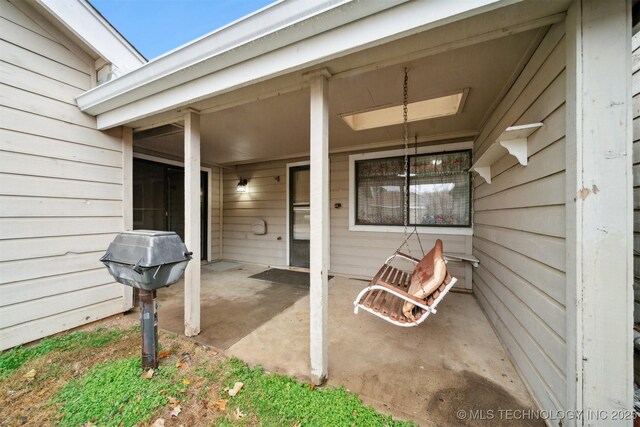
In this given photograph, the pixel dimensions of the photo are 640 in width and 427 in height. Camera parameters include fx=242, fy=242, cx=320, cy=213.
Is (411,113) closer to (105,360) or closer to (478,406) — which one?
(478,406)

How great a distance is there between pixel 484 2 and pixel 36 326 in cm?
400

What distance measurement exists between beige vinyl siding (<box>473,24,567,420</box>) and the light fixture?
458 centimetres

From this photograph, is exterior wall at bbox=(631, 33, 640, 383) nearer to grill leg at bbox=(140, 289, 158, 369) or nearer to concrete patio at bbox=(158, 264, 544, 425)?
concrete patio at bbox=(158, 264, 544, 425)

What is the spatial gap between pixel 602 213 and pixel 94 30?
13.6 ft

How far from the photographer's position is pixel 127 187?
2.81 m

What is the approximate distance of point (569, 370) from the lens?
1.15 metres

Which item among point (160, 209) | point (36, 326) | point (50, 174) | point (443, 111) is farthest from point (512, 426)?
point (160, 209)

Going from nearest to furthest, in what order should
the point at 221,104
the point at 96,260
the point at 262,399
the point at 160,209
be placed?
the point at 262,399 → the point at 221,104 → the point at 96,260 → the point at 160,209

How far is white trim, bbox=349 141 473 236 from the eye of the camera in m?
3.50

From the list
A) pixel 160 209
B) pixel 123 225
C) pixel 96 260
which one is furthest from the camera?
pixel 160 209

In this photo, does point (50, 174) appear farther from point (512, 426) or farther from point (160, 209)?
point (512, 426)

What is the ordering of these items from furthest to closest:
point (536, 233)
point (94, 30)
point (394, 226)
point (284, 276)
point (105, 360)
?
point (284, 276)
point (394, 226)
point (94, 30)
point (105, 360)
point (536, 233)

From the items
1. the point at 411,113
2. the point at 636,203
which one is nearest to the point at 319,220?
the point at 411,113

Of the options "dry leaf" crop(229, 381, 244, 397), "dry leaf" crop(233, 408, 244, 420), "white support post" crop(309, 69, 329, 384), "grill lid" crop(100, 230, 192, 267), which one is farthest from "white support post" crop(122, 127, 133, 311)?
"white support post" crop(309, 69, 329, 384)
